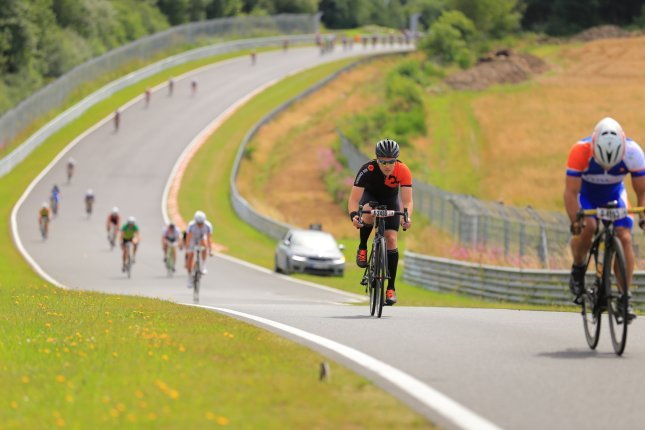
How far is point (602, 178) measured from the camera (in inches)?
428

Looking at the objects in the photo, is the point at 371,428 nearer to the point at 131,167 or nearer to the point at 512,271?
the point at 512,271

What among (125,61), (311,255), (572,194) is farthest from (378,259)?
(125,61)

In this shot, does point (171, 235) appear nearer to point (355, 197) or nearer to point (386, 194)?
point (386, 194)

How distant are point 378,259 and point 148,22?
108628 millimetres

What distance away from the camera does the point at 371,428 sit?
721 cm

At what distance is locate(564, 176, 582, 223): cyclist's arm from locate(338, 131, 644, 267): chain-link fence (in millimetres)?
15144

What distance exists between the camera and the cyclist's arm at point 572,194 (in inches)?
422

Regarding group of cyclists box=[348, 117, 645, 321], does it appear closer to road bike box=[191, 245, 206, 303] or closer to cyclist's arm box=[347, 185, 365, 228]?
cyclist's arm box=[347, 185, 365, 228]

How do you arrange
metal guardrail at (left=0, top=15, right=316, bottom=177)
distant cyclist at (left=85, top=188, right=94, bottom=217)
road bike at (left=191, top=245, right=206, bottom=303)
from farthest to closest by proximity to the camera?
metal guardrail at (left=0, top=15, right=316, bottom=177) → distant cyclist at (left=85, top=188, right=94, bottom=217) → road bike at (left=191, top=245, right=206, bottom=303)

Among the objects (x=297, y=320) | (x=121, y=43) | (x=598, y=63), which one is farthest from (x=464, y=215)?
(x=121, y=43)

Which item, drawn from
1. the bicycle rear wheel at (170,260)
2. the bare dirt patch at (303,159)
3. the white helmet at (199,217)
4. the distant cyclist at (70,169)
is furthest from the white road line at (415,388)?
the distant cyclist at (70,169)

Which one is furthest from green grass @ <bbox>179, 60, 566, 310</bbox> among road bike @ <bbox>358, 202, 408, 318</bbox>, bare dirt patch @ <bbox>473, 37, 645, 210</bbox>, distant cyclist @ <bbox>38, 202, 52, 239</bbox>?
bare dirt patch @ <bbox>473, 37, 645, 210</bbox>

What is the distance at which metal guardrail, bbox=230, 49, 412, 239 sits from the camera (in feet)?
166

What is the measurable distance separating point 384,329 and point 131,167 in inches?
2272
